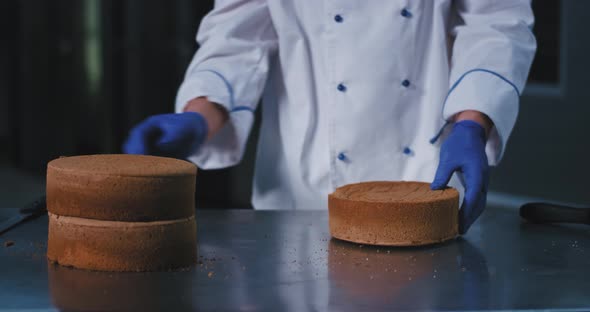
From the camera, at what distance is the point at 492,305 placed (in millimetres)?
1020

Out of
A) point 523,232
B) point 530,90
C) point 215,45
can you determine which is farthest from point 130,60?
point 523,232

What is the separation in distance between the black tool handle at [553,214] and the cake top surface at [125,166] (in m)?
0.70

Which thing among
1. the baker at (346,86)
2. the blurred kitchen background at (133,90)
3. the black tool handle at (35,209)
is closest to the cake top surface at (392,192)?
the baker at (346,86)

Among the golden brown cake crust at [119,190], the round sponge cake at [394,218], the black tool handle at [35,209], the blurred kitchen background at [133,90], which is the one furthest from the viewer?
the blurred kitchen background at [133,90]

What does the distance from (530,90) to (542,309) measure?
2.92 m

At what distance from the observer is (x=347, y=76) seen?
6.03 feet

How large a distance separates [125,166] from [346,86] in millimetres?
745

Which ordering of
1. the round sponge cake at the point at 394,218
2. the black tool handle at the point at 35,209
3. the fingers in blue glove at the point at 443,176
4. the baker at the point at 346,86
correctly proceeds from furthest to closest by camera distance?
the baker at the point at 346,86, the black tool handle at the point at 35,209, the fingers in blue glove at the point at 443,176, the round sponge cake at the point at 394,218

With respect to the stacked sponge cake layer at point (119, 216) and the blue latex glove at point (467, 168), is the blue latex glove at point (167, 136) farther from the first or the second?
the blue latex glove at point (467, 168)

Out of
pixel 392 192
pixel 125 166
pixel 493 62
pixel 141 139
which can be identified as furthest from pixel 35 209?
pixel 493 62

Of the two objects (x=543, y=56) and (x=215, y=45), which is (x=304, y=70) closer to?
(x=215, y=45)

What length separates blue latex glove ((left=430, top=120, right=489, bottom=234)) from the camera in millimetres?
1441

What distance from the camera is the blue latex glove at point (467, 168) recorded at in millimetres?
1441

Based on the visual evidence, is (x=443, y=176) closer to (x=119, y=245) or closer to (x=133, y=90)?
(x=119, y=245)
